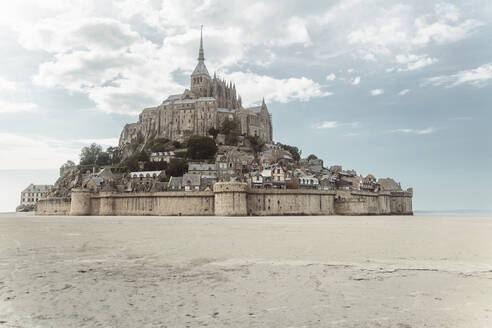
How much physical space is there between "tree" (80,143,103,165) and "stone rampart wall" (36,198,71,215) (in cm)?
3279

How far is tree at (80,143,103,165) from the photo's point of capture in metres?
100

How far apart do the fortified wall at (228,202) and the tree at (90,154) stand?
39.1 meters

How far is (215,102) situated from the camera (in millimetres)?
106062

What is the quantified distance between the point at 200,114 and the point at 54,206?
4943cm

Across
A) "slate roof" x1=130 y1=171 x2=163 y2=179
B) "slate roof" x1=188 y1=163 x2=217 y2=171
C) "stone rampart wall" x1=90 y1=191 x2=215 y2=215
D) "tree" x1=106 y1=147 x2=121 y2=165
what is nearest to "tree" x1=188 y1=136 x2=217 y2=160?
"slate roof" x1=188 y1=163 x2=217 y2=171

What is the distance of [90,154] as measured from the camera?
102 m

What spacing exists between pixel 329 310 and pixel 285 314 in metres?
0.87

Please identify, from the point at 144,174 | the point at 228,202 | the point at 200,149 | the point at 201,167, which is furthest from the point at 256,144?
the point at 228,202

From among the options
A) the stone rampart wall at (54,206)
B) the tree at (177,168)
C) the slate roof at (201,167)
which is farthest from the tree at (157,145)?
the stone rampart wall at (54,206)

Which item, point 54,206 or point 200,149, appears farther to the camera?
point 200,149

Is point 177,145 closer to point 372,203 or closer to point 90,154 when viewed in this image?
point 90,154

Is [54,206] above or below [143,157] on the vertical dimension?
below

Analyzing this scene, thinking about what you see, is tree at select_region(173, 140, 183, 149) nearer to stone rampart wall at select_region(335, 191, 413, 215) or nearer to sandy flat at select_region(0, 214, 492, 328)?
stone rampart wall at select_region(335, 191, 413, 215)

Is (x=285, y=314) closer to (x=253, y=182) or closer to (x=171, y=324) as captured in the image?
(x=171, y=324)
